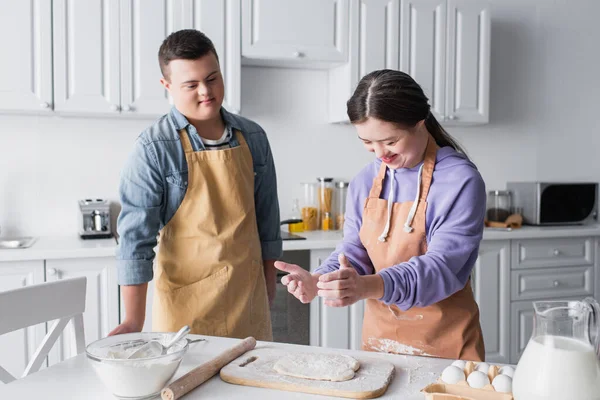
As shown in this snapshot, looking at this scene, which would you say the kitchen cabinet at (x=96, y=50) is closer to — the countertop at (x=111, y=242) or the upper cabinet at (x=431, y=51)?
the countertop at (x=111, y=242)

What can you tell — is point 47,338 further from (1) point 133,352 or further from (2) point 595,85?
(2) point 595,85

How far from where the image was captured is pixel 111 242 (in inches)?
115

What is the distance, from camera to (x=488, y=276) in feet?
11.1

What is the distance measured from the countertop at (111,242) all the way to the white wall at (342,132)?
275 mm

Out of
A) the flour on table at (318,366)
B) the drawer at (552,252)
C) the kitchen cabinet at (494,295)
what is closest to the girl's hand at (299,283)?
the flour on table at (318,366)

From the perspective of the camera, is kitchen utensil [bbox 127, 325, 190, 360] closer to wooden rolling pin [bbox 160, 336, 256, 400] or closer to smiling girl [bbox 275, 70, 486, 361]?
wooden rolling pin [bbox 160, 336, 256, 400]

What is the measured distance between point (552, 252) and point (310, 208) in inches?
52.4

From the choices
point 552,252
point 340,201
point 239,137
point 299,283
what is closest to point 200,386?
point 299,283

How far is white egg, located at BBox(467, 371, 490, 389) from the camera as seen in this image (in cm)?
109

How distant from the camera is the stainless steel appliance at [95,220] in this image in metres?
3.04

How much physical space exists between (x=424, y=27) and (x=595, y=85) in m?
1.46

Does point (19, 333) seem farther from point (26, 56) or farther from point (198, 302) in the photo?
point (198, 302)

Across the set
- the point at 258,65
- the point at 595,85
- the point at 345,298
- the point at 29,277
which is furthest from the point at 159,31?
the point at 595,85

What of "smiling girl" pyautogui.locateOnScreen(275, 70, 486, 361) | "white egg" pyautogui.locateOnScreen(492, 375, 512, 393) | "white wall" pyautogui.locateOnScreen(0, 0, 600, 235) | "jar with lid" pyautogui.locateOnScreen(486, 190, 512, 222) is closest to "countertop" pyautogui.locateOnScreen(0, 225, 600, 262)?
"jar with lid" pyautogui.locateOnScreen(486, 190, 512, 222)
